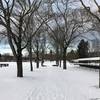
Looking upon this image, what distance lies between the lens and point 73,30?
47.4 meters

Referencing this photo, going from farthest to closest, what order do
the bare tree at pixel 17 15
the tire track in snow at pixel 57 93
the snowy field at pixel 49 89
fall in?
the bare tree at pixel 17 15, the snowy field at pixel 49 89, the tire track in snow at pixel 57 93

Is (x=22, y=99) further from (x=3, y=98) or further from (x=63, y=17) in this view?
(x=63, y=17)

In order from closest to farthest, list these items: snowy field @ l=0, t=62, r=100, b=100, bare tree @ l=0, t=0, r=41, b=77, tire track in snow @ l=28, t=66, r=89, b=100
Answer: tire track in snow @ l=28, t=66, r=89, b=100
snowy field @ l=0, t=62, r=100, b=100
bare tree @ l=0, t=0, r=41, b=77

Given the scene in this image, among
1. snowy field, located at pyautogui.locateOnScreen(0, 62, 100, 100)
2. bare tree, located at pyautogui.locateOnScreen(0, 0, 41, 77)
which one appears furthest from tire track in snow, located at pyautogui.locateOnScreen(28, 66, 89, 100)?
bare tree, located at pyautogui.locateOnScreen(0, 0, 41, 77)

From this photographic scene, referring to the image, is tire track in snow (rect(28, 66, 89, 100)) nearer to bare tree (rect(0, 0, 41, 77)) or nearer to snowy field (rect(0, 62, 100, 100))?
snowy field (rect(0, 62, 100, 100))

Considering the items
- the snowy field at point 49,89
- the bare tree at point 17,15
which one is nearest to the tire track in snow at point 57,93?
the snowy field at point 49,89

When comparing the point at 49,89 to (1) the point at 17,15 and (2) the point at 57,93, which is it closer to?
(2) the point at 57,93

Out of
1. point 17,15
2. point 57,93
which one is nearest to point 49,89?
point 57,93

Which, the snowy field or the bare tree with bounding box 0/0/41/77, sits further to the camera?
the bare tree with bounding box 0/0/41/77

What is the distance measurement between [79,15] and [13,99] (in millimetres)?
35007

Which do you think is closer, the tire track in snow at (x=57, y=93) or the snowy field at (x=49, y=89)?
the tire track in snow at (x=57, y=93)

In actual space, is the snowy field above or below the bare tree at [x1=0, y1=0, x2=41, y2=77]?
below

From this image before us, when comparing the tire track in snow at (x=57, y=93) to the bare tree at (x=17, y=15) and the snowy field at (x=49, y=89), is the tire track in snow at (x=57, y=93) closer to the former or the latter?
the snowy field at (x=49, y=89)

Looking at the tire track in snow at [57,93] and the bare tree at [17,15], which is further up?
the bare tree at [17,15]
